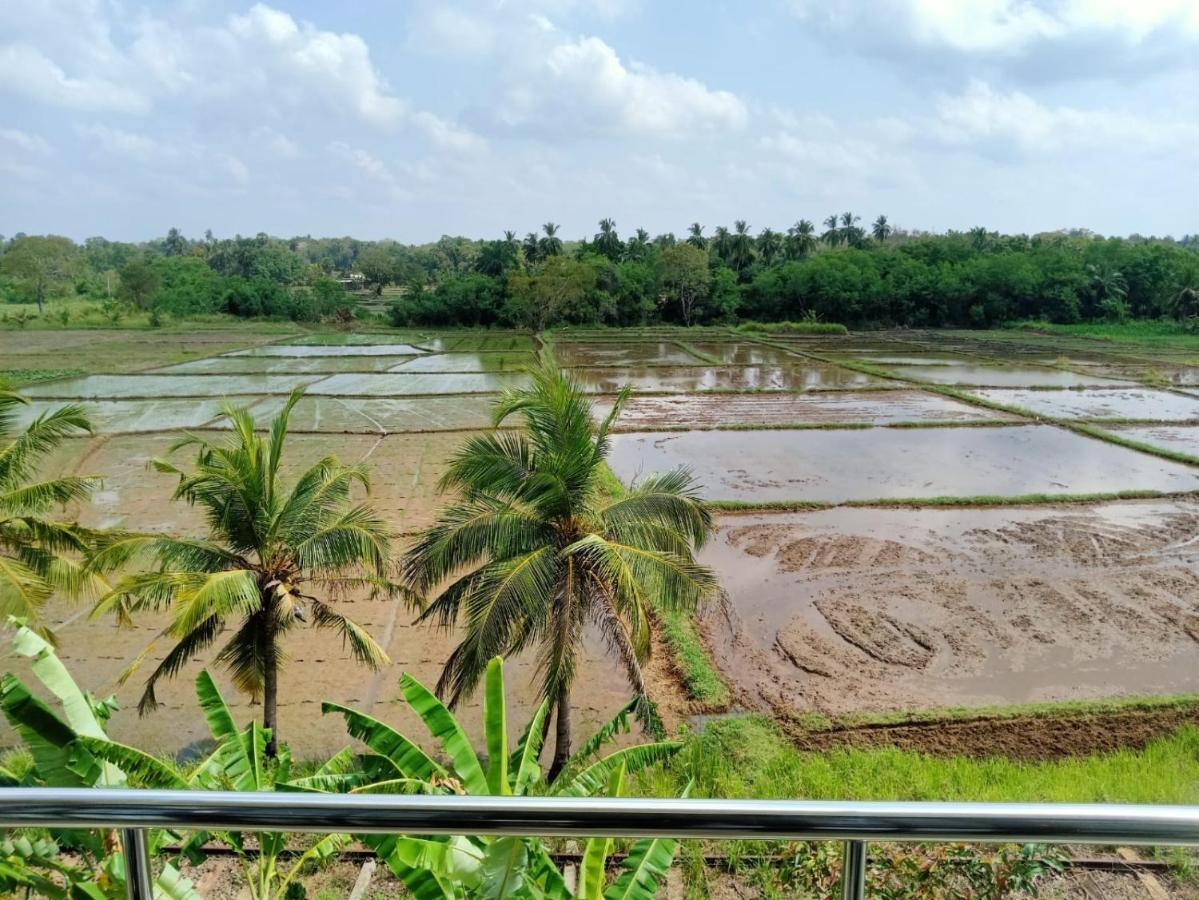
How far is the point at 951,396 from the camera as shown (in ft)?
96.5

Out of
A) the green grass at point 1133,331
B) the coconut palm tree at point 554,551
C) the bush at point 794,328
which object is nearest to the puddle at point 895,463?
the coconut palm tree at point 554,551

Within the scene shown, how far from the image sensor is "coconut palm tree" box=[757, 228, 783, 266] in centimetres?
6600

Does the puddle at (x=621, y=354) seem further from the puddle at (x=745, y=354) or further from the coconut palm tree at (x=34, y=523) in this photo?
the coconut palm tree at (x=34, y=523)

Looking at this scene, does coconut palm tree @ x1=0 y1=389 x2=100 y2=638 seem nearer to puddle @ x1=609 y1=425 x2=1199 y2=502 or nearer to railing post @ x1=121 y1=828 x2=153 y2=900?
railing post @ x1=121 y1=828 x2=153 y2=900

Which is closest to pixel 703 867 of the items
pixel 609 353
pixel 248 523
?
pixel 248 523

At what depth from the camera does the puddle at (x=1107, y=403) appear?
2645 cm

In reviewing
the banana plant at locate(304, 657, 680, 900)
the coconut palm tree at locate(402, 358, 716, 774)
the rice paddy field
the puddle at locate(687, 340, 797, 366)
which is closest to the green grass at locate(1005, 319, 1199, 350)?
the rice paddy field

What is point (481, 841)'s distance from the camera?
3.22 metres

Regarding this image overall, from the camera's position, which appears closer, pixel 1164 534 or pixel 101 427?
pixel 1164 534

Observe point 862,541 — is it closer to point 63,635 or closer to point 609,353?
point 63,635

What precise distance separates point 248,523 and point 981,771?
7.82 m

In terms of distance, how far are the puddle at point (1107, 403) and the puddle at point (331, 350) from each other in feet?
95.5

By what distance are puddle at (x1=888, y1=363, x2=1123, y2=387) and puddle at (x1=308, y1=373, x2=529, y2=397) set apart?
16952 millimetres

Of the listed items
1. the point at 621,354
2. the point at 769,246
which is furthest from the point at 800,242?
the point at 621,354
